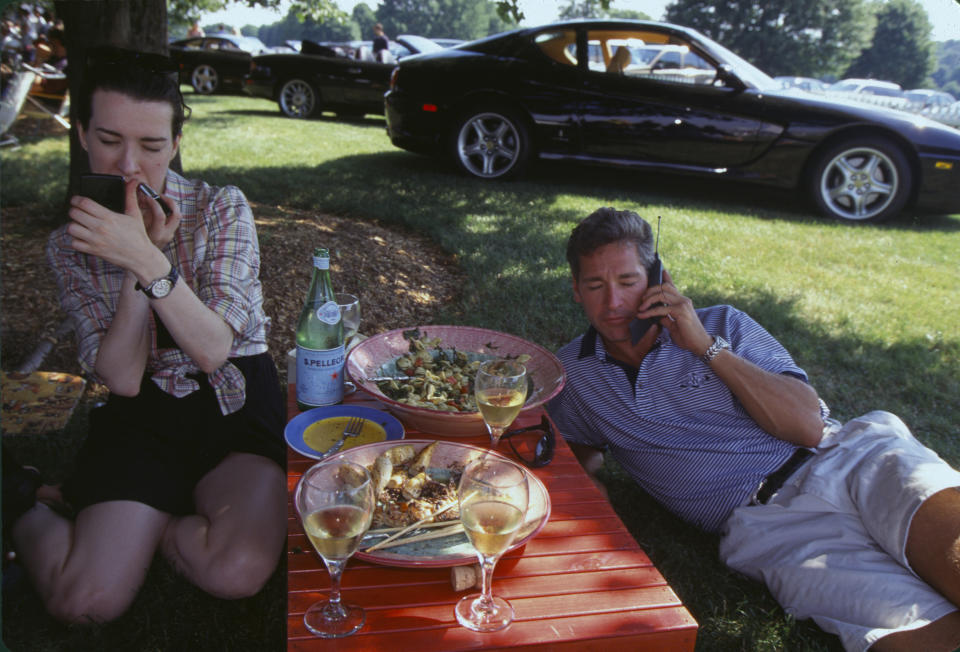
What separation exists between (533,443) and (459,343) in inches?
22.6

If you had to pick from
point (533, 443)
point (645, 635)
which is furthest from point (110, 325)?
point (645, 635)

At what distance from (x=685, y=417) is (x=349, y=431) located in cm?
123

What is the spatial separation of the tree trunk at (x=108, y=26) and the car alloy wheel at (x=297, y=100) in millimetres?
→ 8607

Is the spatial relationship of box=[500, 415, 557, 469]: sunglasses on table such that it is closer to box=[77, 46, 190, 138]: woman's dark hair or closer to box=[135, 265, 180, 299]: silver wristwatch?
box=[135, 265, 180, 299]: silver wristwatch

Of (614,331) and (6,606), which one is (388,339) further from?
(6,606)

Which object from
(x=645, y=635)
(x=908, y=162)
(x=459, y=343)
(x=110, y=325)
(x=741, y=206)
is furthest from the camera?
(x=741, y=206)

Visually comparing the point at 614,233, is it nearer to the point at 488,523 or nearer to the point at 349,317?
the point at 349,317

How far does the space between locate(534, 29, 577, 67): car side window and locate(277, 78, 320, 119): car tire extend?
6.76m

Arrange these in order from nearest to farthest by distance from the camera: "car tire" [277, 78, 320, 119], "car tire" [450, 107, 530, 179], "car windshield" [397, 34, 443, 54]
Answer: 1. "car tire" [450, 107, 530, 179]
2. "car tire" [277, 78, 320, 119]
3. "car windshield" [397, 34, 443, 54]

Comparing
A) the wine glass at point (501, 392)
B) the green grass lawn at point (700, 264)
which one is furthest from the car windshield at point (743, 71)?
the wine glass at point (501, 392)

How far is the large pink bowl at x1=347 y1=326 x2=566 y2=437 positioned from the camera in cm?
205

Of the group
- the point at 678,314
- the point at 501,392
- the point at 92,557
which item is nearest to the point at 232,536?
the point at 92,557

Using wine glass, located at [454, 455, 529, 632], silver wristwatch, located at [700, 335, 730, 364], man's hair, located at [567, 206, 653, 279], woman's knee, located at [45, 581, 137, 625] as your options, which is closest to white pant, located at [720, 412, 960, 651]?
silver wristwatch, located at [700, 335, 730, 364]

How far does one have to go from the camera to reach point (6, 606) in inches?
86.8
